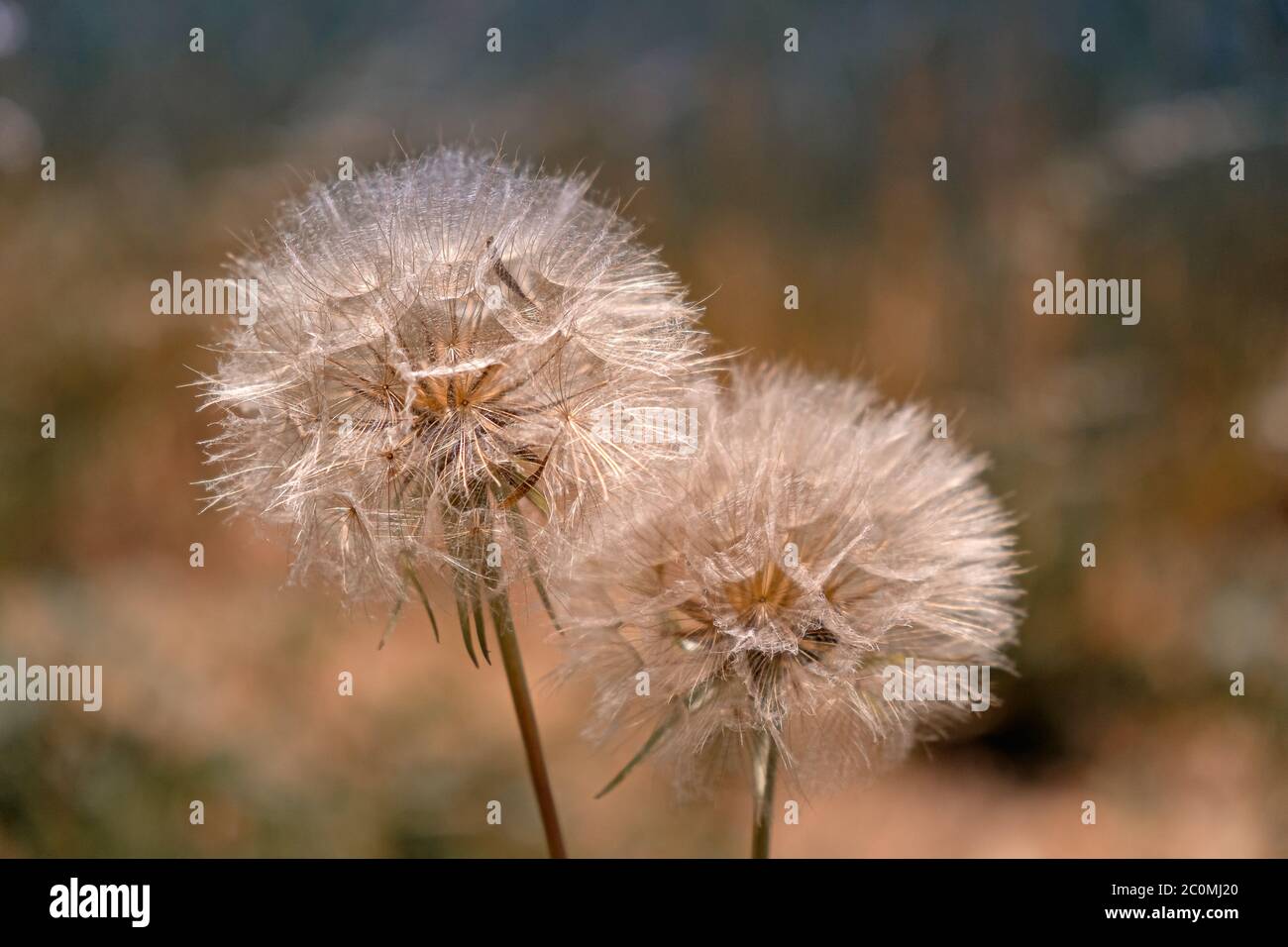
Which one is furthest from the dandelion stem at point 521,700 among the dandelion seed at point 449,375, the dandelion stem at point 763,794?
the dandelion stem at point 763,794

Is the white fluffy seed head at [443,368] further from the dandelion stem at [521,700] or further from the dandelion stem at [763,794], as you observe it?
the dandelion stem at [763,794]

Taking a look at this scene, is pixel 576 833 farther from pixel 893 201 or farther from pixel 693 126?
pixel 693 126

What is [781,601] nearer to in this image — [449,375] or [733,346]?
[449,375]

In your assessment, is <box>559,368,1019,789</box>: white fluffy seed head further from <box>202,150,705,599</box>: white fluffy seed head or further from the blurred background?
the blurred background

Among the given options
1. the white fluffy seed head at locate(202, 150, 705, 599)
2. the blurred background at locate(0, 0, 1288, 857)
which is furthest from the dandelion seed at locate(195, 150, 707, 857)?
the blurred background at locate(0, 0, 1288, 857)

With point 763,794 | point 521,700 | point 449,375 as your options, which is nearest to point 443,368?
point 449,375

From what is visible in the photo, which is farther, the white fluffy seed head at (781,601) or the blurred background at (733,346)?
the blurred background at (733,346)

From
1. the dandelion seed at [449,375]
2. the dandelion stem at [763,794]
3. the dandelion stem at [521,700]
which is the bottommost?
the dandelion stem at [763,794]
